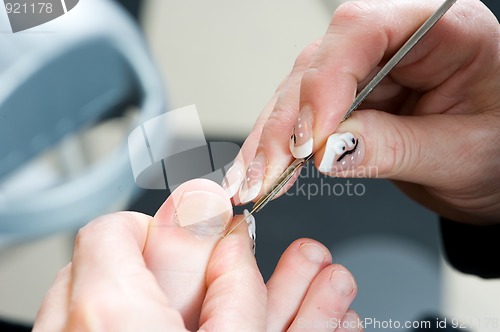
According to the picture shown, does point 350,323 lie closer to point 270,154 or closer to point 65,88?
point 270,154

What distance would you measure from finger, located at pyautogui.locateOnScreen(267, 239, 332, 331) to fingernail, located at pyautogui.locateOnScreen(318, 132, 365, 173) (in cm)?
17

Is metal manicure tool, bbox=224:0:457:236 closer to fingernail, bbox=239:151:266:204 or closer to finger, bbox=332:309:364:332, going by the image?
fingernail, bbox=239:151:266:204

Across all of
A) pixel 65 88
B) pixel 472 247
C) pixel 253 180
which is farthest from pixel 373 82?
pixel 65 88

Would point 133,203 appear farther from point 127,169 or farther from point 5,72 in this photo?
point 5,72

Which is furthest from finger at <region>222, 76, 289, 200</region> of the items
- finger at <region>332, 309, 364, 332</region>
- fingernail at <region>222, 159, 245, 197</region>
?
finger at <region>332, 309, 364, 332</region>

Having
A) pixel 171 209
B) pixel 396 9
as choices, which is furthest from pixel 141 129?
pixel 396 9

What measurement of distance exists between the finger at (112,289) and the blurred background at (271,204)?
1.09 ft

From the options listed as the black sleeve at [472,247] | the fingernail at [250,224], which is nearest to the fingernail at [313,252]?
the fingernail at [250,224]

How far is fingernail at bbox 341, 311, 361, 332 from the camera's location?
0.88 metres

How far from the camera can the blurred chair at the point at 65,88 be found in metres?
1.17

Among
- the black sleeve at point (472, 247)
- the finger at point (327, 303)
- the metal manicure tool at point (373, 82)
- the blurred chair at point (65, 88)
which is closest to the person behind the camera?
the metal manicure tool at point (373, 82)

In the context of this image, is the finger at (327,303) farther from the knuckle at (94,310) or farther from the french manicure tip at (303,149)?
the knuckle at (94,310)

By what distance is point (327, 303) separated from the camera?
2.82ft

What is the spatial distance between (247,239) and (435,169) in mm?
281
